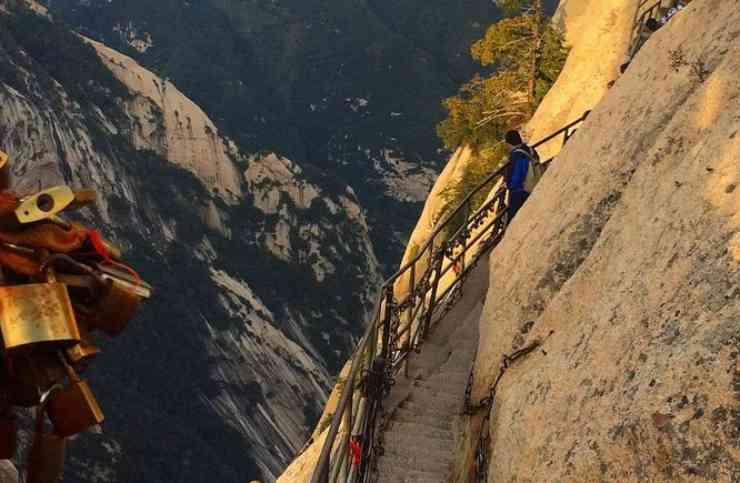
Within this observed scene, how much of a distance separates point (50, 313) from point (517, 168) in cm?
753

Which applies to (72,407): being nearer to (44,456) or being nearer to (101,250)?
(44,456)

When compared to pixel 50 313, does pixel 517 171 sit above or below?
above

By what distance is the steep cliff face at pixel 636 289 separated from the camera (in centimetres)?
359

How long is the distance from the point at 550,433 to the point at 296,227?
291ft

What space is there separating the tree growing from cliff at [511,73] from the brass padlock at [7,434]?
2190cm

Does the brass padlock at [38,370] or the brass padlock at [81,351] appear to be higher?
the brass padlock at [81,351]

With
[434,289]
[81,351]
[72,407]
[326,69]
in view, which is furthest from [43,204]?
[326,69]

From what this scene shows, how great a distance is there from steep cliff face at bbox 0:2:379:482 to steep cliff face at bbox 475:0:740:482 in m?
40.4

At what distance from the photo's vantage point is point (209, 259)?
244ft

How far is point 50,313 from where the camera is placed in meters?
3.31

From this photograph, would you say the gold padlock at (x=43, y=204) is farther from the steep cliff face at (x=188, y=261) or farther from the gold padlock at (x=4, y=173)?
the steep cliff face at (x=188, y=261)

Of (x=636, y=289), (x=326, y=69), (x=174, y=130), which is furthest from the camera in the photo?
(x=326, y=69)

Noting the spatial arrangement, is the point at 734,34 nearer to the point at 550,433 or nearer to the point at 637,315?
the point at 637,315

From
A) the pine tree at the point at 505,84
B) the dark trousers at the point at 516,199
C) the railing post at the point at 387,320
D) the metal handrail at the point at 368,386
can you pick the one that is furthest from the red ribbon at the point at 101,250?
the pine tree at the point at 505,84
